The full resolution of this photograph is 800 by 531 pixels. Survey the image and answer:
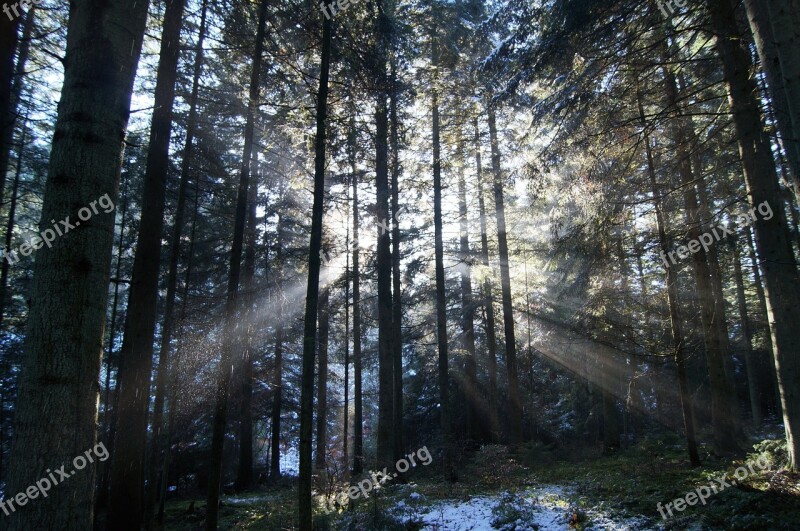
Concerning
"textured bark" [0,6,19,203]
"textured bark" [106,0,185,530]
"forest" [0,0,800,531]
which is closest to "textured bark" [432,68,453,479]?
"forest" [0,0,800,531]

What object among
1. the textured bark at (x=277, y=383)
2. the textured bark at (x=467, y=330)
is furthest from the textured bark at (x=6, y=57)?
the textured bark at (x=467, y=330)

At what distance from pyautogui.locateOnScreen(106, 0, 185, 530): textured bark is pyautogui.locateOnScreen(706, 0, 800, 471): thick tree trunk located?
32.1ft

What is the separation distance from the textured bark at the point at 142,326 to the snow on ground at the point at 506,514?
4.60 m

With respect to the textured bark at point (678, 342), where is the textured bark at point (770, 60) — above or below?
above

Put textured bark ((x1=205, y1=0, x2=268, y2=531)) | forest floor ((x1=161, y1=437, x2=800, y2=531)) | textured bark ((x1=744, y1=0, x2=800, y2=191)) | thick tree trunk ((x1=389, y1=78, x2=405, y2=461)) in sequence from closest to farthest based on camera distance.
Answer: textured bark ((x1=744, y1=0, x2=800, y2=191)) → forest floor ((x1=161, y1=437, x2=800, y2=531)) → textured bark ((x1=205, y1=0, x2=268, y2=531)) → thick tree trunk ((x1=389, y1=78, x2=405, y2=461))

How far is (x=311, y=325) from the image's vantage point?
225 inches

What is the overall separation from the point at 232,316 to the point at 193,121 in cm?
517

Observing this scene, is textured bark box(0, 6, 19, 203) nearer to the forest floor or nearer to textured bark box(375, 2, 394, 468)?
textured bark box(375, 2, 394, 468)

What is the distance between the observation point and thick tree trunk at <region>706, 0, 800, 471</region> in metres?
6.30

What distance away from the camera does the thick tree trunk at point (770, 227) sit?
20.7 ft

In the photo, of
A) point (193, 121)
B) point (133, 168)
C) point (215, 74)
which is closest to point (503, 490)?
point (193, 121)

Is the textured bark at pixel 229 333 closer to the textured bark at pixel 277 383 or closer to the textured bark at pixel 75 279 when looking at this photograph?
the textured bark at pixel 75 279

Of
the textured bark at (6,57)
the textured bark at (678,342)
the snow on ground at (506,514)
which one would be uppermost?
the textured bark at (6,57)

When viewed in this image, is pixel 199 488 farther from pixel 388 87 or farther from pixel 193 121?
pixel 388 87
